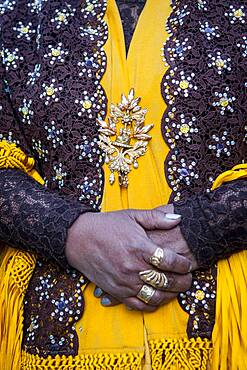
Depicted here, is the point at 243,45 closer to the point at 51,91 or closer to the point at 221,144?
the point at 221,144

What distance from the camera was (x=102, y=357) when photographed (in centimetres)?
185

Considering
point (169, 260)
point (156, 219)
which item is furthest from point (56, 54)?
point (169, 260)

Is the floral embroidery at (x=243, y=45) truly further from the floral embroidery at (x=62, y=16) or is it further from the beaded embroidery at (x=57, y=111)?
the floral embroidery at (x=62, y=16)

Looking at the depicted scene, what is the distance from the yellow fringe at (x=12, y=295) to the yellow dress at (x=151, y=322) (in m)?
0.04

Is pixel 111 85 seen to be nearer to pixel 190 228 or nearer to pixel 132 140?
pixel 132 140

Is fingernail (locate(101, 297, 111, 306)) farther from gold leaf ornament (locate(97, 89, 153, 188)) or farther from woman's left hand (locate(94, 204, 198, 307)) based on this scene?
gold leaf ornament (locate(97, 89, 153, 188))

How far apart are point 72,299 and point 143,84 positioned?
55 cm

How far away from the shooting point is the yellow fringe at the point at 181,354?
5.96 ft

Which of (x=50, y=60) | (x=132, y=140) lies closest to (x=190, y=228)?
(x=132, y=140)

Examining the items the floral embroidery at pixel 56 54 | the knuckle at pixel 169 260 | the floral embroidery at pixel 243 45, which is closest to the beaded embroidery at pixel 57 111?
the floral embroidery at pixel 56 54

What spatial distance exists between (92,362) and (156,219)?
0.36 metres

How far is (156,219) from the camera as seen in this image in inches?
72.2

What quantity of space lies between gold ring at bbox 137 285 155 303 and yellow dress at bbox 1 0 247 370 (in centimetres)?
7

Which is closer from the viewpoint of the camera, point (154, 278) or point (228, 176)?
point (154, 278)
